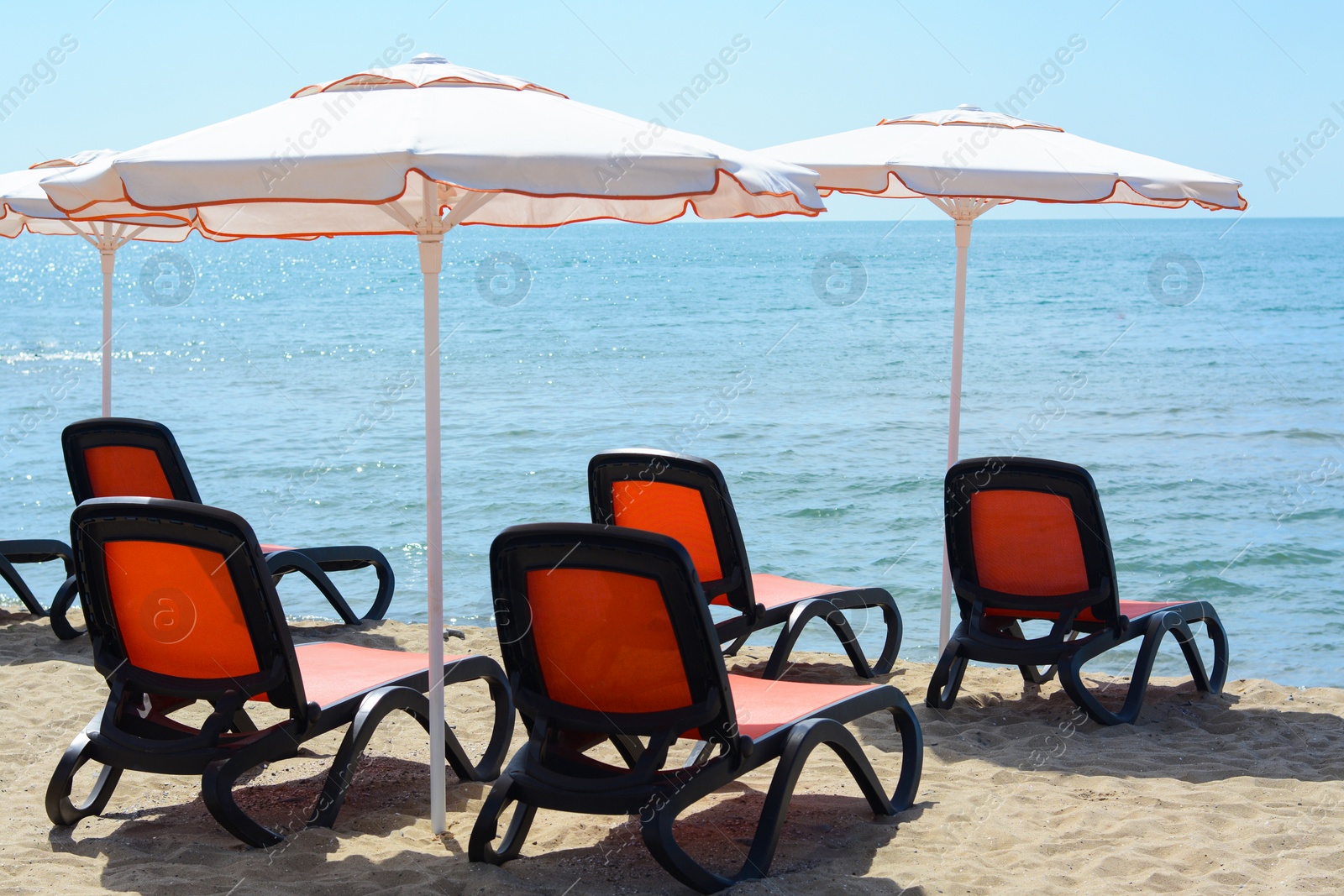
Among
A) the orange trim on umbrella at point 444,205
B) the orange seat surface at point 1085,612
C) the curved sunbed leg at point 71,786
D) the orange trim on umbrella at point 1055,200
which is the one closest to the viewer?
the orange trim on umbrella at point 444,205

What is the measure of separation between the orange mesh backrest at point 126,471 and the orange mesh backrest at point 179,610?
2633 mm

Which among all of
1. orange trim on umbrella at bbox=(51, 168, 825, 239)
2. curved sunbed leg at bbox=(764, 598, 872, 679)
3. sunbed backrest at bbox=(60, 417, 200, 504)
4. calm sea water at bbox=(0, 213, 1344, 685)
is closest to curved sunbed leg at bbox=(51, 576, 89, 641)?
sunbed backrest at bbox=(60, 417, 200, 504)

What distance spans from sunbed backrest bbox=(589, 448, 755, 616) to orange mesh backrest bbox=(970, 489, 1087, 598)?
105cm

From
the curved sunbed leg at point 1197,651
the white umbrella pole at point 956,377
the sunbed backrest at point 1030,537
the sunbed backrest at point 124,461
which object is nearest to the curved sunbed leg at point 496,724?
the sunbed backrest at point 1030,537

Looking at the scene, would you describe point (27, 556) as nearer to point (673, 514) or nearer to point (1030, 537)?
point (673, 514)

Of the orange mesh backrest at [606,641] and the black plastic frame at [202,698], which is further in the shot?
the black plastic frame at [202,698]

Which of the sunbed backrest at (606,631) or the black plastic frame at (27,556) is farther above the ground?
the sunbed backrest at (606,631)

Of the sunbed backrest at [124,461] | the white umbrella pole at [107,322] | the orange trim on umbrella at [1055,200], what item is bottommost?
the sunbed backrest at [124,461]

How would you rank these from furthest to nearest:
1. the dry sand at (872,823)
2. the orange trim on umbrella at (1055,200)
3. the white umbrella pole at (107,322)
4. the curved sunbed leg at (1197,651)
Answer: the white umbrella pole at (107,322)
the curved sunbed leg at (1197,651)
the orange trim on umbrella at (1055,200)
the dry sand at (872,823)

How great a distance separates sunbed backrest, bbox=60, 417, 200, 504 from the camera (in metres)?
6.01

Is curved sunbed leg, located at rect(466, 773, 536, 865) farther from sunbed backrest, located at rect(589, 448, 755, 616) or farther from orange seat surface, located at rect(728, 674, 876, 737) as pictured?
sunbed backrest, located at rect(589, 448, 755, 616)

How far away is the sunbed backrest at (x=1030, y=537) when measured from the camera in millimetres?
4957

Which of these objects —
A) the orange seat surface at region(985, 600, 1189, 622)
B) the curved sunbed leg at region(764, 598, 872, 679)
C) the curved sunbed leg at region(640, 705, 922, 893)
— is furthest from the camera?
the curved sunbed leg at region(764, 598, 872, 679)

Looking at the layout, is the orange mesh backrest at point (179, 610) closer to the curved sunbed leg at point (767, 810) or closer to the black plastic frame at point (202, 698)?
the black plastic frame at point (202, 698)
